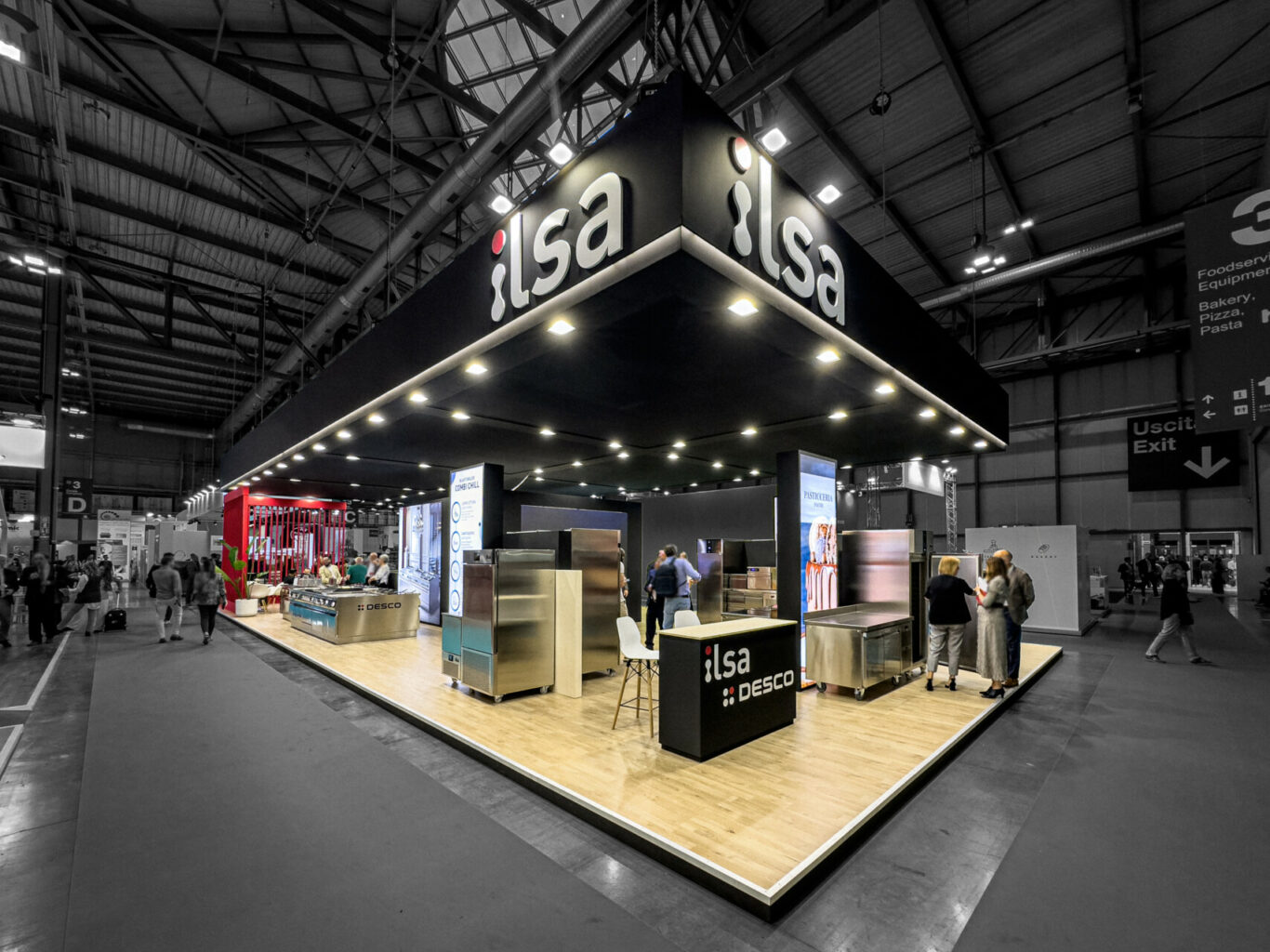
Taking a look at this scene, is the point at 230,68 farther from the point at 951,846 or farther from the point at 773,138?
the point at 951,846

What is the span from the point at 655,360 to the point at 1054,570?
10852 millimetres

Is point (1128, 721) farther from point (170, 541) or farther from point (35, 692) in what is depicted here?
point (170, 541)

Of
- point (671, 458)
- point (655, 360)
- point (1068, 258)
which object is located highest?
→ point (1068, 258)

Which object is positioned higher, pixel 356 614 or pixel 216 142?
pixel 216 142

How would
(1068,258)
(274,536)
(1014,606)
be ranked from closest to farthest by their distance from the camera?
(1014,606) → (1068,258) → (274,536)

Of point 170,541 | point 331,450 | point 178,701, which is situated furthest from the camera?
point 170,541

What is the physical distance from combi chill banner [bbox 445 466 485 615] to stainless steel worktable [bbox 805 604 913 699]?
433 centimetres

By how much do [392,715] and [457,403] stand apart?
2978 millimetres

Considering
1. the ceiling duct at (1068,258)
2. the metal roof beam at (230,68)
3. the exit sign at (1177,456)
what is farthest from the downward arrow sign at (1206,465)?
the metal roof beam at (230,68)

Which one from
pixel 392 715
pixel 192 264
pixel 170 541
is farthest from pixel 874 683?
pixel 170 541

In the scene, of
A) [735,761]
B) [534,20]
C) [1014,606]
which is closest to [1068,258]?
[1014,606]

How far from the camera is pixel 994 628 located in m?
6.02

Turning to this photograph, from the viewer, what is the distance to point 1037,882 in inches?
107

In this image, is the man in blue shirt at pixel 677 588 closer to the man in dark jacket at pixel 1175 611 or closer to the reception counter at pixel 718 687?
the reception counter at pixel 718 687
